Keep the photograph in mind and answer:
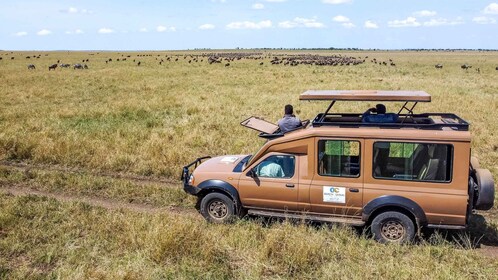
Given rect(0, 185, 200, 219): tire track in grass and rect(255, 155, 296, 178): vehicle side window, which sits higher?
rect(255, 155, 296, 178): vehicle side window

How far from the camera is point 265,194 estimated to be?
26.1 ft

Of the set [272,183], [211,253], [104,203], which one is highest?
[272,183]

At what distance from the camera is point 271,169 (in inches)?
316

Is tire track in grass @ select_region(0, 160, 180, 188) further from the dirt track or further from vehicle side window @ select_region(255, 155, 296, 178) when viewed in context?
vehicle side window @ select_region(255, 155, 296, 178)

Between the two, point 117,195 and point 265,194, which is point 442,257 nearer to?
point 265,194

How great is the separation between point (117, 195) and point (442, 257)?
692cm

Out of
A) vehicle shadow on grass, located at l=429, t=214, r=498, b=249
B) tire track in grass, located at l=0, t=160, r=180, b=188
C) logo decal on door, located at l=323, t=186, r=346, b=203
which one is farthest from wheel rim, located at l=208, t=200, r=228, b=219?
vehicle shadow on grass, located at l=429, t=214, r=498, b=249

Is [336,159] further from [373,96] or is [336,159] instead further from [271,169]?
[373,96]

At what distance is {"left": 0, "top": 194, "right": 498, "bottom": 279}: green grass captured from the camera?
19.9 ft

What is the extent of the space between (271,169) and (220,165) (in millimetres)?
1208

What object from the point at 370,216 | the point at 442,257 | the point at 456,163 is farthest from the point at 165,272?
the point at 456,163

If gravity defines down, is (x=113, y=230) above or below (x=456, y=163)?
below

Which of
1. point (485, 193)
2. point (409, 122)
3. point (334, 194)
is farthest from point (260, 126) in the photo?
point (485, 193)

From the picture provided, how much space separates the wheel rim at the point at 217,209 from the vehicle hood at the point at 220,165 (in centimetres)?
62
